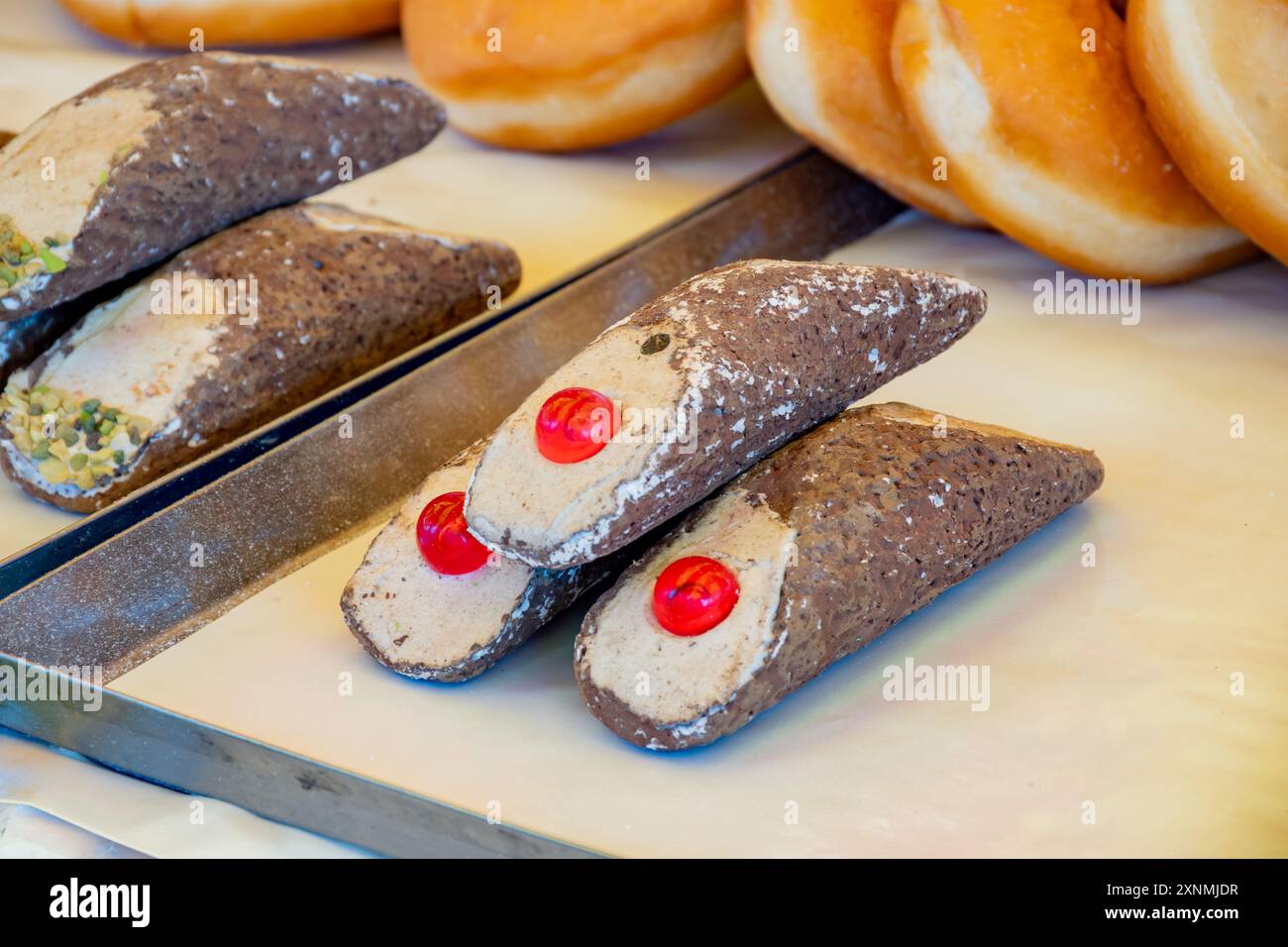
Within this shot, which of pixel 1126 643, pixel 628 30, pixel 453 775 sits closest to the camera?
pixel 453 775

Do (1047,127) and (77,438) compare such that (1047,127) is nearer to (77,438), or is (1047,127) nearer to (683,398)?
(683,398)

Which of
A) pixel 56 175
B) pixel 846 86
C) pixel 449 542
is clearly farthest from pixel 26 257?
pixel 846 86

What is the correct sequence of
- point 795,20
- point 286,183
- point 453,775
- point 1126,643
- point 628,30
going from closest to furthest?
point 453,775
point 1126,643
point 286,183
point 795,20
point 628,30

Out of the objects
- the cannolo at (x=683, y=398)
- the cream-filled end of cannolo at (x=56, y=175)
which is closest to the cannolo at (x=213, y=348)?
the cream-filled end of cannolo at (x=56, y=175)

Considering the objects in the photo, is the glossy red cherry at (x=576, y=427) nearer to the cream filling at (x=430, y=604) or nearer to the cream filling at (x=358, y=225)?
the cream filling at (x=430, y=604)
